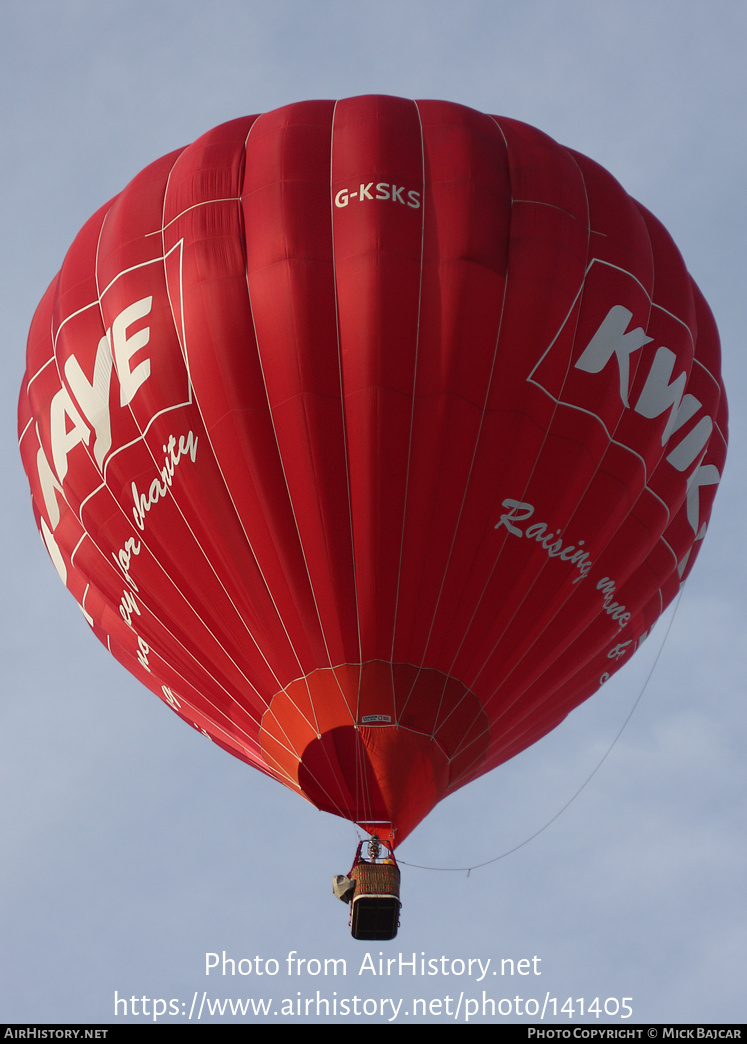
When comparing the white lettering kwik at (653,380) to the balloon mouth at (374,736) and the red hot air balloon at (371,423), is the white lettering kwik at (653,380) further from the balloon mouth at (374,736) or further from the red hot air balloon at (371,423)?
the balloon mouth at (374,736)

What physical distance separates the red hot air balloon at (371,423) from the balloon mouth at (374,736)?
0.08 ft

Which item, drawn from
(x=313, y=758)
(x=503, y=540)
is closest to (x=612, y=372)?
(x=503, y=540)

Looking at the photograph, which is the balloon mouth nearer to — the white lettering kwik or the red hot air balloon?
the red hot air balloon

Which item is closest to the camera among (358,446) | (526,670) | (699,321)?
(358,446)

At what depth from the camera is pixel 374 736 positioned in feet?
46.3

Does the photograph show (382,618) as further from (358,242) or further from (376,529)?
(358,242)

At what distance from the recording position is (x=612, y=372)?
567 inches

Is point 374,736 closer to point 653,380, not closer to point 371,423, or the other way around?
point 371,423

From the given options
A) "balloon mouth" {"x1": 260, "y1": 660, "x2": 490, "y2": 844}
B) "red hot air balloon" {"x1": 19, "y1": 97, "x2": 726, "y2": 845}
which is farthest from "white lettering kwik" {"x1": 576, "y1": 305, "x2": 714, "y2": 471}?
"balloon mouth" {"x1": 260, "y1": 660, "x2": 490, "y2": 844}

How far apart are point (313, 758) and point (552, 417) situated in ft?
11.2

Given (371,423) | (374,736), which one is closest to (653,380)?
(371,423)

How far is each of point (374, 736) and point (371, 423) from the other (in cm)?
253

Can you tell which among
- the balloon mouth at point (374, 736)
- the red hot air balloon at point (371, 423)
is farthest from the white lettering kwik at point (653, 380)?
the balloon mouth at point (374, 736)

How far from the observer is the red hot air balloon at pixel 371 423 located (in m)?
13.9
